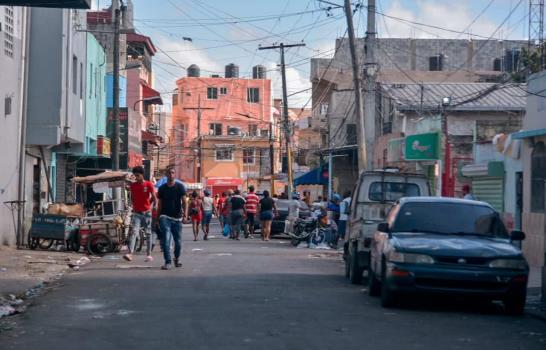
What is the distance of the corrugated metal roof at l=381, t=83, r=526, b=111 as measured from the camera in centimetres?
3875

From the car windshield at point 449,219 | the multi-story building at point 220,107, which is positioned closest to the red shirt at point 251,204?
the car windshield at point 449,219

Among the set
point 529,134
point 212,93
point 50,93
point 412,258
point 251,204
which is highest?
point 212,93

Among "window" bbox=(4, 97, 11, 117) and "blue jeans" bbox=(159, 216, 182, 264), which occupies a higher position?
"window" bbox=(4, 97, 11, 117)

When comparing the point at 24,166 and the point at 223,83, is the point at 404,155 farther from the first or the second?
the point at 223,83

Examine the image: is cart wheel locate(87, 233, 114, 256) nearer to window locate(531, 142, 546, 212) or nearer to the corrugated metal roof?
window locate(531, 142, 546, 212)

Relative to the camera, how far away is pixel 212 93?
9306cm

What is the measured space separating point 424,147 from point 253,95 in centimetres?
6013

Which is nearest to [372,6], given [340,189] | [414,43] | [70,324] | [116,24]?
[116,24]

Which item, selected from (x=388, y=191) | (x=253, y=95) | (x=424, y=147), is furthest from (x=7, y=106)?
(x=253, y=95)

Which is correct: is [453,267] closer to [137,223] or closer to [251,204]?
[137,223]

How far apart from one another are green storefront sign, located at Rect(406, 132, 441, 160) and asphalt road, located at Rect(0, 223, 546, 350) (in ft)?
56.9

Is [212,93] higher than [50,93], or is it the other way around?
[212,93]

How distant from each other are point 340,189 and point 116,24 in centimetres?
2134

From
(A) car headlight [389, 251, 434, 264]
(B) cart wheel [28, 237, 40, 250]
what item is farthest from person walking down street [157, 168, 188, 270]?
(A) car headlight [389, 251, 434, 264]
